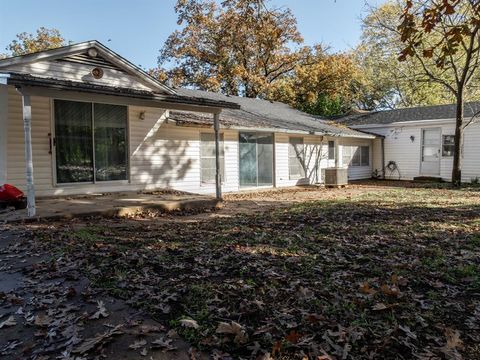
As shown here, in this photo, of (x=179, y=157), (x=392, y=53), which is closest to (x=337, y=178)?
(x=179, y=157)

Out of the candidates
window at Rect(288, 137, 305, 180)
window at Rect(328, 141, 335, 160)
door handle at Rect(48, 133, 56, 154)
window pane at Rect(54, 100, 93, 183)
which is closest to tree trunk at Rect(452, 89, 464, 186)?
window at Rect(328, 141, 335, 160)

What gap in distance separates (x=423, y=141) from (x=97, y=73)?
15464 mm

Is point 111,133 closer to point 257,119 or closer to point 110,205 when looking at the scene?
point 110,205

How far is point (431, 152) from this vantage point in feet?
62.4

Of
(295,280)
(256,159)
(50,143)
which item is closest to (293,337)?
(295,280)

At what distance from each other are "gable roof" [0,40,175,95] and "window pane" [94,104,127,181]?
4.02ft

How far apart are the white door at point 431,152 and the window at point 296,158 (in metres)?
6.79

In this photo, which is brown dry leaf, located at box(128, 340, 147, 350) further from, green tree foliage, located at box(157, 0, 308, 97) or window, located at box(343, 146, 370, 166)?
green tree foliage, located at box(157, 0, 308, 97)

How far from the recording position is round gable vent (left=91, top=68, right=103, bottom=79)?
34.0 ft

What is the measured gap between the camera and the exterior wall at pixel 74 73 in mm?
9367

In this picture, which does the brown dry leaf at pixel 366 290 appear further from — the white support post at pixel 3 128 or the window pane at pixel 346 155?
the window pane at pixel 346 155

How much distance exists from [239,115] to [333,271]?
454 inches

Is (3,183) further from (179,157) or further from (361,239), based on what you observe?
(361,239)

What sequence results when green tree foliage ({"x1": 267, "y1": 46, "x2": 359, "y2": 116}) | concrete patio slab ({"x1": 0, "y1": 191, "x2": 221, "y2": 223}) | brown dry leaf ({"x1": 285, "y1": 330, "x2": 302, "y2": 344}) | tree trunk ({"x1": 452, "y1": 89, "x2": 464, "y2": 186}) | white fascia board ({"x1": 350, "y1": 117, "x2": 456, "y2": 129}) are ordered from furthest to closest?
green tree foliage ({"x1": 267, "y1": 46, "x2": 359, "y2": 116})
white fascia board ({"x1": 350, "y1": 117, "x2": 456, "y2": 129})
tree trunk ({"x1": 452, "y1": 89, "x2": 464, "y2": 186})
concrete patio slab ({"x1": 0, "y1": 191, "x2": 221, "y2": 223})
brown dry leaf ({"x1": 285, "y1": 330, "x2": 302, "y2": 344})
